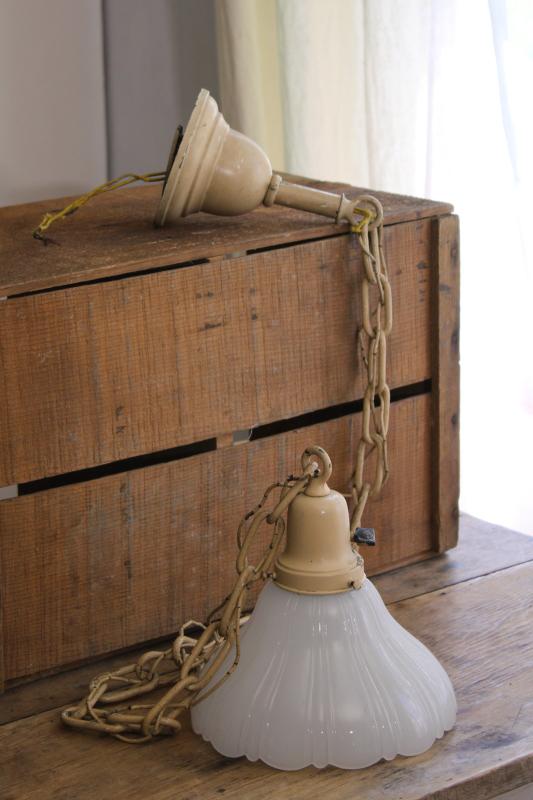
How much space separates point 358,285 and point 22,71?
2.20 feet

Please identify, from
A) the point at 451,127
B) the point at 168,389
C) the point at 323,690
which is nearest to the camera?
the point at 323,690

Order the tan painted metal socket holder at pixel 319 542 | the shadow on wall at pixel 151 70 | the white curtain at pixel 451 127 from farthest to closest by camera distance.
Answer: the shadow on wall at pixel 151 70 → the white curtain at pixel 451 127 → the tan painted metal socket holder at pixel 319 542

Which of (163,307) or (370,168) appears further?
(370,168)

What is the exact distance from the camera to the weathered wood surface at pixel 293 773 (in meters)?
0.78

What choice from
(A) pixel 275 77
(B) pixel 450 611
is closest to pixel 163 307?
(B) pixel 450 611

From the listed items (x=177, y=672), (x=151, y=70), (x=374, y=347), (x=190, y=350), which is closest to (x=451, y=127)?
(x=151, y=70)

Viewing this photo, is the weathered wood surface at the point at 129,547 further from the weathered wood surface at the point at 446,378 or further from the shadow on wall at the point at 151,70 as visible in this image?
the shadow on wall at the point at 151,70

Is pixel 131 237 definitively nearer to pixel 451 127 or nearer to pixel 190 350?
pixel 190 350

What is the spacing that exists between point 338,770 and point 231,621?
0.40 feet

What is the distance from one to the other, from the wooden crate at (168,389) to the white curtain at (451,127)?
15.5 inches

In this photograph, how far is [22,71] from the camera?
147cm

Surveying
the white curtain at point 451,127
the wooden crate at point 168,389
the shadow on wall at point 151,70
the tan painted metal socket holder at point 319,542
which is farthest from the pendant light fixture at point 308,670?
the shadow on wall at point 151,70

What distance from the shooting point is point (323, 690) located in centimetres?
77

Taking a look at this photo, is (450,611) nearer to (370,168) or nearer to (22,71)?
(370,168)
